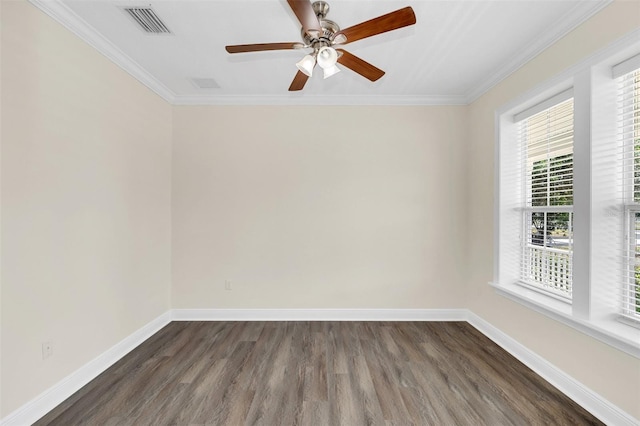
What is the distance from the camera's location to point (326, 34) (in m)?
1.82

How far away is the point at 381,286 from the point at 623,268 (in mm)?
2155

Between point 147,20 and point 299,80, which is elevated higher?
point 147,20

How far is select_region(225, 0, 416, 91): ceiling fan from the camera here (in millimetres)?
1503

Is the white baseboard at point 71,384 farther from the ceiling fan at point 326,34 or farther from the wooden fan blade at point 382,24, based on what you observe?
the wooden fan blade at point 382,24

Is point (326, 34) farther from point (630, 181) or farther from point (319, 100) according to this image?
point (630, 181)

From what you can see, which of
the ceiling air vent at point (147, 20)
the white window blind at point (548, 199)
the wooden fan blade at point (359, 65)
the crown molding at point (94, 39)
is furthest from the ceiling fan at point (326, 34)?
the white window blind at point (548, 199)

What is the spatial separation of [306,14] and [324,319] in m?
→ 3.11

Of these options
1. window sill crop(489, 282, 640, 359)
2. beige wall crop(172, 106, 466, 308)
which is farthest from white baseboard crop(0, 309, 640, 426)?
window sill crop(489, 282, 640, 359)

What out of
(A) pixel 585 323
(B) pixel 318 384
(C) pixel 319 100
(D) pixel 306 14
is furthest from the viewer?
(C) pixel 319 100

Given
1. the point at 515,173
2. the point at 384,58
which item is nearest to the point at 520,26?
the point at 384,58

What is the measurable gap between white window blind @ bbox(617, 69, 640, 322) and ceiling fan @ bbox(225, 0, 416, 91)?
1.56 metres

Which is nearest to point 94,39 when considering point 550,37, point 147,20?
point 147,20

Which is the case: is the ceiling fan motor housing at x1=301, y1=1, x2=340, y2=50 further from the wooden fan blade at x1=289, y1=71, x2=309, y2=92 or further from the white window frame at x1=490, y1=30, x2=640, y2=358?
the white window frame at x1=490, y1=30, x2=640, y2=358

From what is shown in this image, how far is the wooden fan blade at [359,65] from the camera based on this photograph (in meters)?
1.89
